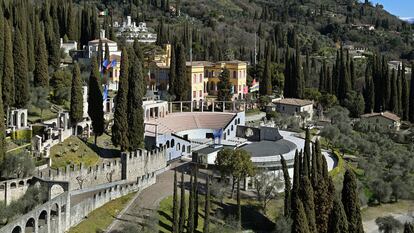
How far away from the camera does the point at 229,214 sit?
40469 mm

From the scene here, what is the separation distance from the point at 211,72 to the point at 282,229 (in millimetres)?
41190

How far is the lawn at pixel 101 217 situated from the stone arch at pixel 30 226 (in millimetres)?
3008

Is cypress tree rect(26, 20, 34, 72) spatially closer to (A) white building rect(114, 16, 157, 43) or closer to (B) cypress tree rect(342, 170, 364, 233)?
(B) cypress tree rect(342, 170, 364, 233)

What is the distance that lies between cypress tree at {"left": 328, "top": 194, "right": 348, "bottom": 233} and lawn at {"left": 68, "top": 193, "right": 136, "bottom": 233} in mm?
13237

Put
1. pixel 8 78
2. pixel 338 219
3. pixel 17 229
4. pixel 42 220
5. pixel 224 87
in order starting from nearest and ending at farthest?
pixel 17 229, pixel 338 219, pixel 42 220, pixel 8 78, pixel 224 87

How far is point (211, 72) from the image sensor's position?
75688mm

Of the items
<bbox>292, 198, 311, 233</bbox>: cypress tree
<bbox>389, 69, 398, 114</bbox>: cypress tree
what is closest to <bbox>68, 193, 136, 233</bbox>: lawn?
<bbox>292, 198, 311, 233</bbox>: cypress tree

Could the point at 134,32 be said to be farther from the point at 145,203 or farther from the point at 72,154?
the point at 145,203

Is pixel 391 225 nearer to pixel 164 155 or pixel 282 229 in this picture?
pixel 282 229

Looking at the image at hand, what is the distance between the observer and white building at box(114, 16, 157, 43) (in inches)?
3996

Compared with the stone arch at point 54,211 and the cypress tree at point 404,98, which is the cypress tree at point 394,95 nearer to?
the cypress tree at point 404,98

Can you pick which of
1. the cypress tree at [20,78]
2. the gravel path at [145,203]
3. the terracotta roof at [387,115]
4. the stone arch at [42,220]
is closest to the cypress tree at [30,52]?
the cypress tree at [20,78]

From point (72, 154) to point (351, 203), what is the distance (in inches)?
842

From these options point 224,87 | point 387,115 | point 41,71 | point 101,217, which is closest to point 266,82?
point 224,87
